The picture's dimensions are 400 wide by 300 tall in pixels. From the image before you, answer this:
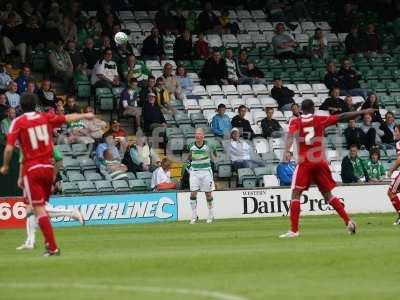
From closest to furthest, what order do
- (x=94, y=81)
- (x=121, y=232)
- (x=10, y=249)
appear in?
(x=10, y=249)
(x=121, y=232)
(x=94, y=81)

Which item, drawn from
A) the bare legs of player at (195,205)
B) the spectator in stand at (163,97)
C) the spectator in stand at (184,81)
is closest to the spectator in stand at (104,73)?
the spectator in stand at (163,97)

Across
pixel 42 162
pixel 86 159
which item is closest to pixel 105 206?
pixel 86 159

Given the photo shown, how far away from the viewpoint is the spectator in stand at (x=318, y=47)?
36.8 m

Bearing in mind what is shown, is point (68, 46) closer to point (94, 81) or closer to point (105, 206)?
point (94, 81)

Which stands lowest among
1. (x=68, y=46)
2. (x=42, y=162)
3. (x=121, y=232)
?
(x=121, y=232)

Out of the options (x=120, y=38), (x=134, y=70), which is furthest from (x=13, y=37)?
(x=134, y=70)

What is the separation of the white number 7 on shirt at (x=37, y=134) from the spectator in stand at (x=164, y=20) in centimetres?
2029

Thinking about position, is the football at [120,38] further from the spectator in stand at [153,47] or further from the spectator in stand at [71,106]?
the spectator in stand at [153,47]

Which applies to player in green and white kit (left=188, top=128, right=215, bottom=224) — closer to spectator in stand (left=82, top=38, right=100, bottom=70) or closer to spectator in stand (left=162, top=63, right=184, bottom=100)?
spectator in stand (left=162, top=63, right=184, bottom=100)

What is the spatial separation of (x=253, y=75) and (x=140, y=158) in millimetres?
6351

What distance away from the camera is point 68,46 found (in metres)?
32.0

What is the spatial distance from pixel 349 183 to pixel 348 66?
19.8 feet

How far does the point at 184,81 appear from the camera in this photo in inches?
1309

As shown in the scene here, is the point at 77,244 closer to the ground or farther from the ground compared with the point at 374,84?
closer to the ground
